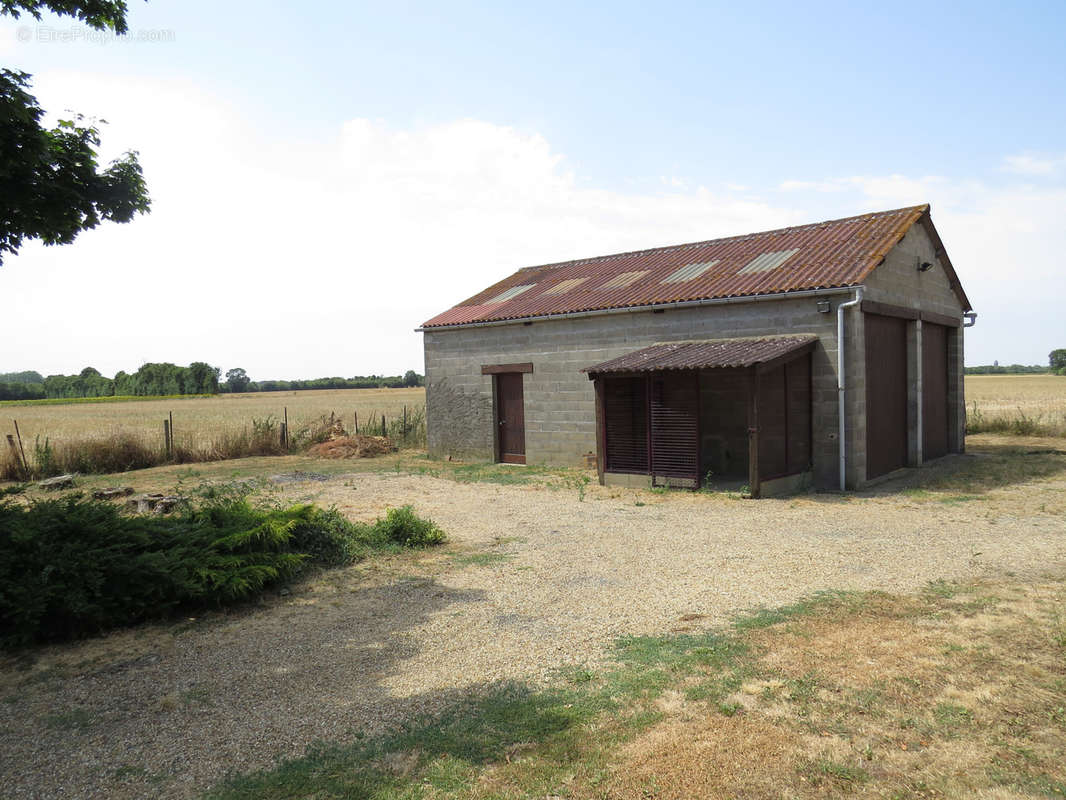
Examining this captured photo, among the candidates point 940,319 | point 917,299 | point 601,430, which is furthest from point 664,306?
point 940,319

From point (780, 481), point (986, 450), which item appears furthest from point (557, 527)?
point (986, 450)

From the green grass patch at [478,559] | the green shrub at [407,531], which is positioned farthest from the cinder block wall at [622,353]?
the green shrub at [407,531]

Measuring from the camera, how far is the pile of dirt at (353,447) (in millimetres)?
20469

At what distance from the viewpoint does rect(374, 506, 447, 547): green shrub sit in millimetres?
8875

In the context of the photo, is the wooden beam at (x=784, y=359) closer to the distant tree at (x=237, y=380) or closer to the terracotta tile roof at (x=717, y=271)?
the terracotta tile roof at (x=717, y=271)

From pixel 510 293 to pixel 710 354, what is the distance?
28.4ft

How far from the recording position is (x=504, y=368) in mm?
17844

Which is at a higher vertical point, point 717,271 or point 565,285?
point 565,285

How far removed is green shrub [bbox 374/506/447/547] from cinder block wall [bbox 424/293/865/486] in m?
7.60

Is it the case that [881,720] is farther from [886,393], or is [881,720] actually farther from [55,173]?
[886,393]

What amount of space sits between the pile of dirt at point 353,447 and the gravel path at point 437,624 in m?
9.77

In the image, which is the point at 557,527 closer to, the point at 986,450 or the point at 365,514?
the point at 365,514

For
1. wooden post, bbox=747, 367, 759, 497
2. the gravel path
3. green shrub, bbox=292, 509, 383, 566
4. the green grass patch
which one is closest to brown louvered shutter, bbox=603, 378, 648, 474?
wooden post, bbox=747, 367, 759, 497

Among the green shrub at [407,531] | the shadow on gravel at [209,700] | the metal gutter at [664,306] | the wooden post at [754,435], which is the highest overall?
the metal gutter at [664,306]
